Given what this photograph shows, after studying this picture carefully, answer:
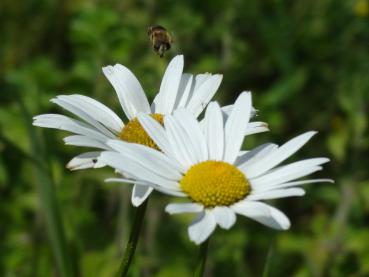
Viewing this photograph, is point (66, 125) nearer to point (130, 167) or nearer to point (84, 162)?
point (84, 162)

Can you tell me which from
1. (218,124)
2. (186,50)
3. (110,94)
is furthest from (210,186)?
(186,50)

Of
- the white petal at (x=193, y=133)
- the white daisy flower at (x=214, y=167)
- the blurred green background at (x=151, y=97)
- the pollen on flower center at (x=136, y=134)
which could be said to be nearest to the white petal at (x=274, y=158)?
the white daisy flower at (x=214, y=167)

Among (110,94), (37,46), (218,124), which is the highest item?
(37,46)

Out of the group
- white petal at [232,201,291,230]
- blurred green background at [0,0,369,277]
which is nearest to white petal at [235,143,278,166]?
white petal at [232,201,291,230]

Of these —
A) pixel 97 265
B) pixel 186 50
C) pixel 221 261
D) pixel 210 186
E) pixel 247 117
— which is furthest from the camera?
pixel 186 50

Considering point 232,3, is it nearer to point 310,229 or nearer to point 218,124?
point 310,229

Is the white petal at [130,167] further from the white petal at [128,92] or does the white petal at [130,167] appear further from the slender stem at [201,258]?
the white petal at [128,92]

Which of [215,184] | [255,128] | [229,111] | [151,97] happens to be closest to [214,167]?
[215,184]
